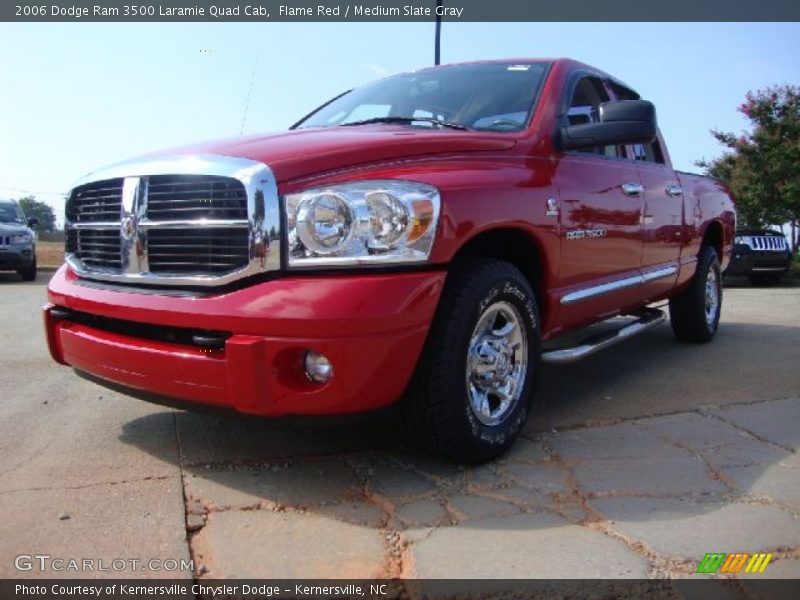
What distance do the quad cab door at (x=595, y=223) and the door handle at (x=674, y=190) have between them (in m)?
0.52

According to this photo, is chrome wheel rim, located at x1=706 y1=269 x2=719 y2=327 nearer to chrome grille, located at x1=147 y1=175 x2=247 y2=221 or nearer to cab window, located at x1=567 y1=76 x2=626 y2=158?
cab window, located at x1=567 y1=76 x2=626 y2=158

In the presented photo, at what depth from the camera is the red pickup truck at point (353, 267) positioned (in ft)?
7.59

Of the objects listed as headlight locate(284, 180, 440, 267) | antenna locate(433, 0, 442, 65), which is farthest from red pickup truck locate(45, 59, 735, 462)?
antenna locate(433, 0, 442, 65)

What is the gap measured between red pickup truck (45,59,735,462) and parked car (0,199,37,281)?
10169 mm

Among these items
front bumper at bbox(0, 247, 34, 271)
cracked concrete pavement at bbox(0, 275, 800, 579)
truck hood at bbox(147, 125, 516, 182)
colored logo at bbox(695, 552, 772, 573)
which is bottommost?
front bumper at bbox(0, 247, 34, 271)

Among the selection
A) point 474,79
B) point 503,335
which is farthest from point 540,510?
point 474,79

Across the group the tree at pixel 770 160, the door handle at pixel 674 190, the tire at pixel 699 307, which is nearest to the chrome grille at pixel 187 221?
the door handle at pixel 674 190

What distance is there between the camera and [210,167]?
248cm

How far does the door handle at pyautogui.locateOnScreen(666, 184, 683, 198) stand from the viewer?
A: 457 cm

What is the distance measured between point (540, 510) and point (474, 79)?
235cm

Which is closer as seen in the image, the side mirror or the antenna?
the side mirror

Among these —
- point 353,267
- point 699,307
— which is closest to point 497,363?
point 353,267

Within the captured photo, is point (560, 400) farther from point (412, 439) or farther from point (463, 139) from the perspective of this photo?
point (463, 139)

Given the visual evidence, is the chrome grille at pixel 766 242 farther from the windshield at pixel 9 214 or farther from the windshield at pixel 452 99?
the windshield at pixel 9 214
